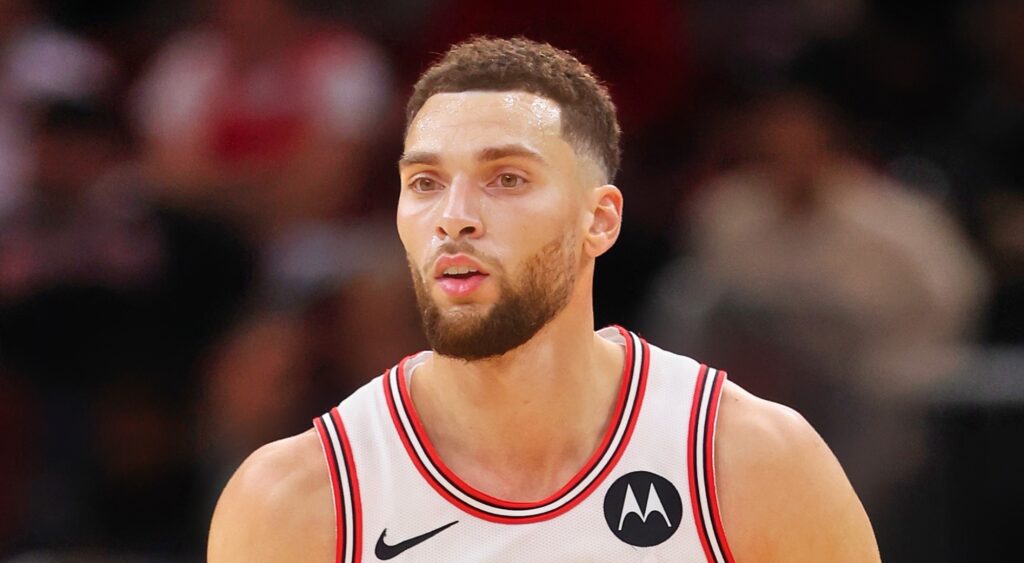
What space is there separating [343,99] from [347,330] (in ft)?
5.32

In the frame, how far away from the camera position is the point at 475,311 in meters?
3.79

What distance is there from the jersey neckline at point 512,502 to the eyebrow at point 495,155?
62 cm

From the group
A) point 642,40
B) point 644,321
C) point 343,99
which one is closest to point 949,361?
point 644,321

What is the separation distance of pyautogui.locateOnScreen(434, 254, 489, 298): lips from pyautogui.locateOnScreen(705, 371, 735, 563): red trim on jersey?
27.4 inches

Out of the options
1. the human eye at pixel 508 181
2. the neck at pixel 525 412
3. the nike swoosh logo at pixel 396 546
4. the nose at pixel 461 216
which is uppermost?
the human eye at pixel 508 181

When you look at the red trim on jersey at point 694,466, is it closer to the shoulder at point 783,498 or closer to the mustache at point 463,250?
the shoulder at point 783,498

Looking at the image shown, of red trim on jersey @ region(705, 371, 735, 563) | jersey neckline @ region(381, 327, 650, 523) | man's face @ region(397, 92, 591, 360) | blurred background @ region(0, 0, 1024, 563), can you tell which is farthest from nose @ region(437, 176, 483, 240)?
blurred background @ region(0, 0, 1024, 563)

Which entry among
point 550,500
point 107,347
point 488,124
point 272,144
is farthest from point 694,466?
point 272,144

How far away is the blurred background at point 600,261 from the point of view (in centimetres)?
675

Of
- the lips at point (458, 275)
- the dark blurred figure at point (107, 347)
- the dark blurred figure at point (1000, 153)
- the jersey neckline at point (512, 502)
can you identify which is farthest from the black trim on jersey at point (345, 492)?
the dark blurred figure at point (1000, 153)

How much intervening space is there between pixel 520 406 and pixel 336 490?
1.64ft

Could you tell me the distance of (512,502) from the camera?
12.8 feet

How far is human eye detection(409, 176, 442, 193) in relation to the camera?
3879mm

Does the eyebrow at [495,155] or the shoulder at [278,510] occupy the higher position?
the eyebrow at [495,155]
